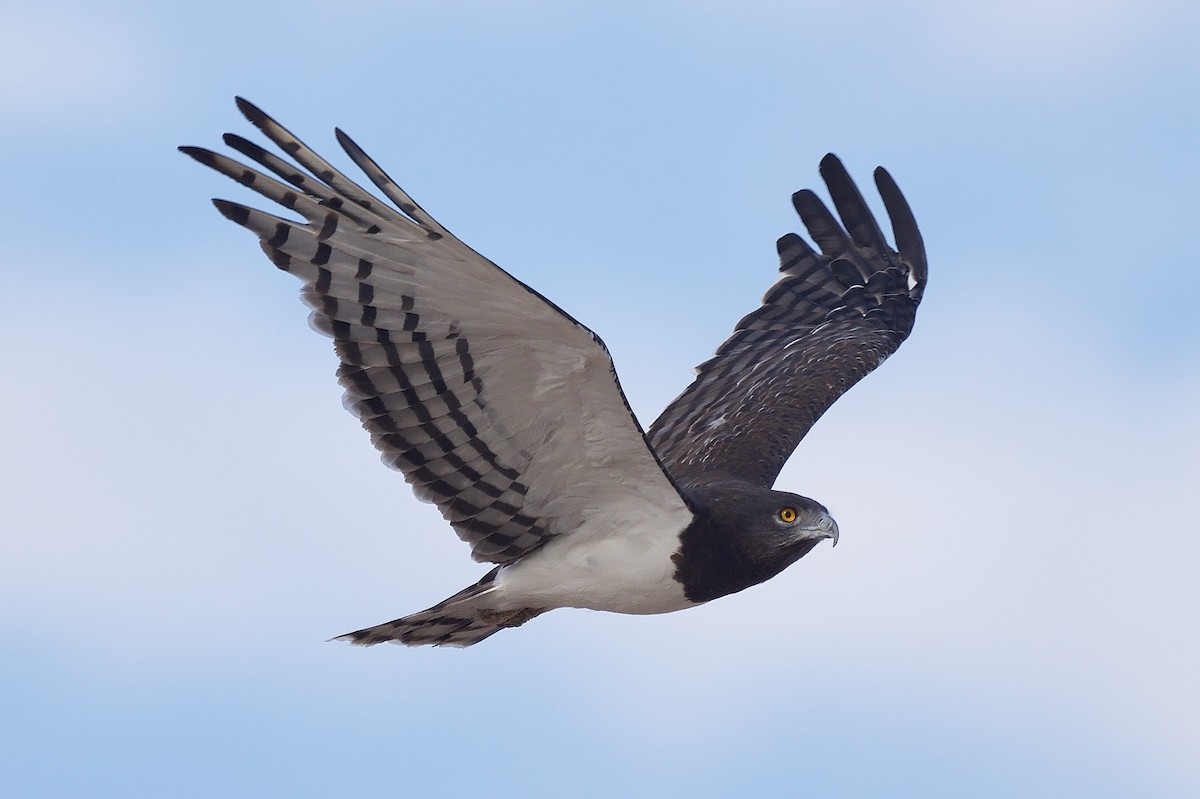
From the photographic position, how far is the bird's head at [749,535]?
28.3ft

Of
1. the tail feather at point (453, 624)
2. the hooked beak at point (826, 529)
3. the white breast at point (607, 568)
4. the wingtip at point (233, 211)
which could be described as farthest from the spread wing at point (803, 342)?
the wingtip at point (233, 211)

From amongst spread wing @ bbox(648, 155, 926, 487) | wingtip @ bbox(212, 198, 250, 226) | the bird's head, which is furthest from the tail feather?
wingtip @ bbox(212, 198, 250, 226)

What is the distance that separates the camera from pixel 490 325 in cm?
759

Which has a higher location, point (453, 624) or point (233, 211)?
point (233, 211)

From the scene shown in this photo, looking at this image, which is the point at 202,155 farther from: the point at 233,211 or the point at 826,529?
the point at 826,529

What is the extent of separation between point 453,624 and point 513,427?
1.31 meters

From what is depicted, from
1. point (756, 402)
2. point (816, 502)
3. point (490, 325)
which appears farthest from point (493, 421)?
point (756, 402)

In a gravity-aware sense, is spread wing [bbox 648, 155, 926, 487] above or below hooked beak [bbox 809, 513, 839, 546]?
above

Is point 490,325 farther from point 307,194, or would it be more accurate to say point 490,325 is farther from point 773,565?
point 773,565

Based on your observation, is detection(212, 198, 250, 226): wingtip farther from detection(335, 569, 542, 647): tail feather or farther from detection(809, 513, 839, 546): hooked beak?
detection(809, 513, 839, 546): hooked beak

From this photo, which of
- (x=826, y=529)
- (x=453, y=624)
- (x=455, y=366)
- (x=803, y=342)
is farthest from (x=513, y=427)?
(x=803, y=342)

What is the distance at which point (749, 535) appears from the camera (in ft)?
28.3

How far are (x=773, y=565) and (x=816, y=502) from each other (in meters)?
0.39

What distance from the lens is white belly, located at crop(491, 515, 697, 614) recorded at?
862cm
